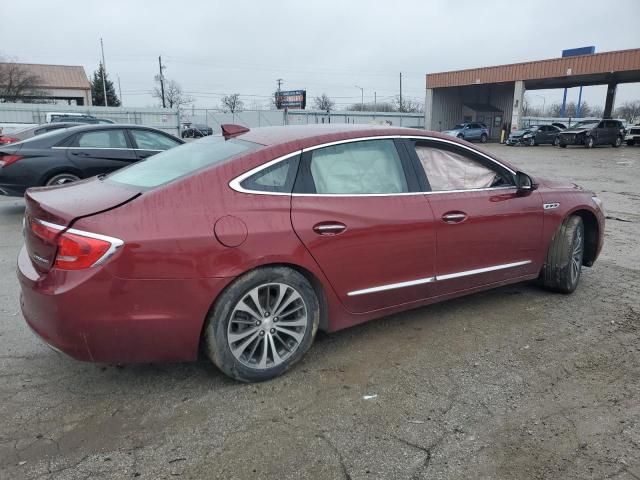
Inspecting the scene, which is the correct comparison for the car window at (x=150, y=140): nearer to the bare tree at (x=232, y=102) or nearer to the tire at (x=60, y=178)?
the tire at (x=60, y=178)

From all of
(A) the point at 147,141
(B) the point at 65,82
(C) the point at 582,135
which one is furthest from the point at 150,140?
(B) the point at 65,82

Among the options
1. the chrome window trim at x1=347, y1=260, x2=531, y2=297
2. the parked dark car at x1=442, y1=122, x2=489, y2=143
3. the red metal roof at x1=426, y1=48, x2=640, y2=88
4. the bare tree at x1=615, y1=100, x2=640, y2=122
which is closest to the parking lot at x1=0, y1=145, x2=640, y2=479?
the chrome window trim at x1=347, y1=260, x2=531, y2=297

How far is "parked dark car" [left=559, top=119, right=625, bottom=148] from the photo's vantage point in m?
32.4

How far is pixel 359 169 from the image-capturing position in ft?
11.4

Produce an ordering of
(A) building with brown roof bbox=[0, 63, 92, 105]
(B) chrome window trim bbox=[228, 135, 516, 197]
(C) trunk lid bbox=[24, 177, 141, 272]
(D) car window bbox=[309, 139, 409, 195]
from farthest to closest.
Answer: (A) building with brown roof bbox=[0, 63, 92, 105] < (D) car window bbox=[309, 139, 409, 195] < (B) chrome window trim bbox=[228, 135, 516, 197] < (C) trunk lid bbox=[24, 177, 141, 272]

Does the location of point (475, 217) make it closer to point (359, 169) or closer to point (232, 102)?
point (359, 169)

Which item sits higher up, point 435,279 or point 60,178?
point 60,178

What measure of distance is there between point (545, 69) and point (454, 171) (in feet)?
127

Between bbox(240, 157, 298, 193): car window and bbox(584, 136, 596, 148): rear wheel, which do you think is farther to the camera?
bbox(584, 136, 596, 148): rear wheel

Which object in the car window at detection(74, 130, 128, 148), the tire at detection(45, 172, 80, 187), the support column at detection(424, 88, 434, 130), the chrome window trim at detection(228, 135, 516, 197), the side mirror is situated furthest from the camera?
the support column at detection(424, 88, 434, 130)

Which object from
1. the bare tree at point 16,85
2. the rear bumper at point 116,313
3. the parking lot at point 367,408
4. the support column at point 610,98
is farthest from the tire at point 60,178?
the bare tree at point 16,85

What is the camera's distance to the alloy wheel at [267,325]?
2949 millimetres

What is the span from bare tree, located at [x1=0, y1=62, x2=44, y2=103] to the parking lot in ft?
171

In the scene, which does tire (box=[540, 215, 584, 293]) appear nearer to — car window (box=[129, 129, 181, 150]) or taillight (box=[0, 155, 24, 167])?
car window (box=[129, 129, 181, 150])
